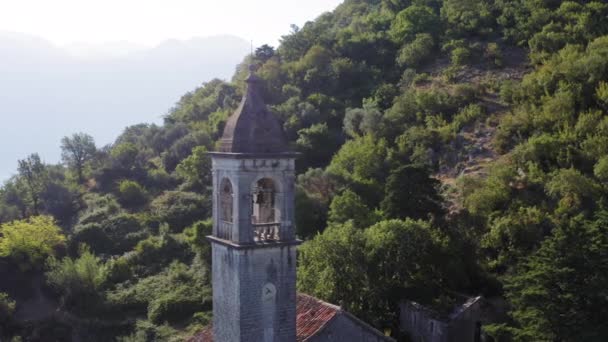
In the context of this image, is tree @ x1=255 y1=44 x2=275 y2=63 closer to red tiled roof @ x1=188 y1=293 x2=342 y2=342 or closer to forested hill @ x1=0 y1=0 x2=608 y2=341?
forested hill @ x1=0 y1=0 x2=608 y2=341

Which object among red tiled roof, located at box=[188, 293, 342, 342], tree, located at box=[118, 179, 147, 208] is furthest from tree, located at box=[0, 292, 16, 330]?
red tiled roof, located at box=[188, 293, 342, 342]

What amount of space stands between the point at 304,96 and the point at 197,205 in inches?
704

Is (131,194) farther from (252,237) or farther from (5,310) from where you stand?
(252,237)

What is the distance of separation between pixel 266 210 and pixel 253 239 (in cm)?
210

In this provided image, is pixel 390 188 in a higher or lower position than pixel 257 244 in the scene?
higher

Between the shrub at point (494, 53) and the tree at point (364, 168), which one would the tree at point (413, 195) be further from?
the shrub at point (494, 53)

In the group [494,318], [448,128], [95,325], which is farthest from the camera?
[448,128]

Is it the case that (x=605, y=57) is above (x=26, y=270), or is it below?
above

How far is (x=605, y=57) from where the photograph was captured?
127 feet

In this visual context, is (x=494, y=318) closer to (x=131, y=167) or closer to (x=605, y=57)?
(x=605, y=57)

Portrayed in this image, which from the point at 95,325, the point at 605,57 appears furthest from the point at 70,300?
the point at 605,57

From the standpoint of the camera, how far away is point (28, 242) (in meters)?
38.7

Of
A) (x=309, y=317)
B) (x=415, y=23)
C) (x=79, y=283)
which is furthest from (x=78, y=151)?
(x=309, y=317)

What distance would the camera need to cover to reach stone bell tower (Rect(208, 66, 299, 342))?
15.2 meters
